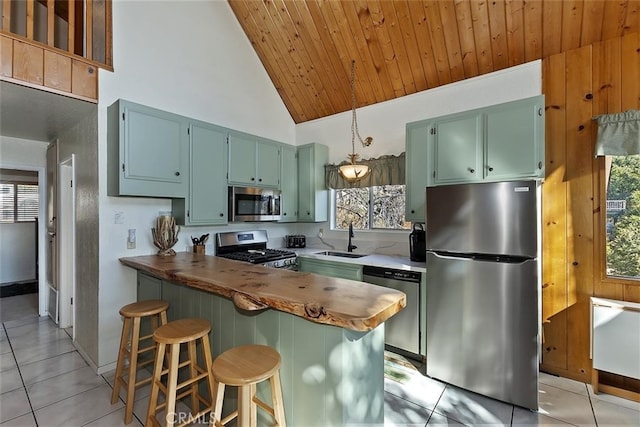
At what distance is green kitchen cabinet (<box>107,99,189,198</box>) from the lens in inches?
93.8

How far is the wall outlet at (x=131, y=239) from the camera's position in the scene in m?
2.65

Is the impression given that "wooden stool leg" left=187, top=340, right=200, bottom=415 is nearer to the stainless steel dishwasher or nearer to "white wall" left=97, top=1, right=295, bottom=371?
"white wall" left=97, top=1, right=295, bottom=371

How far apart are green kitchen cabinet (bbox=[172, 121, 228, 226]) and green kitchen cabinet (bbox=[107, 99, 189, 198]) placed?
0.28ft

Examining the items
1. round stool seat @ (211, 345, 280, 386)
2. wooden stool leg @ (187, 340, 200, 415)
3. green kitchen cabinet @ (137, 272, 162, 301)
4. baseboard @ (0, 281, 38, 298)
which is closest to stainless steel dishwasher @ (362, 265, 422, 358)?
round stool seat @ (211, 345, 280, 386)

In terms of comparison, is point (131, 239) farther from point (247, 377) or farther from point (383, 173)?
point (383, 173)

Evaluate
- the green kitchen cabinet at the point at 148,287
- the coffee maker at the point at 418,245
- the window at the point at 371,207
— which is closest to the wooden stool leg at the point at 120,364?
the green kitchen cabinet at the point at 148,287

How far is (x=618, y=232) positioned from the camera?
2371 mm

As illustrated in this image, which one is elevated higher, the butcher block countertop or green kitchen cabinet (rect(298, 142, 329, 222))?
green kitchen cabinet (rect(298, 142, 329, 222))

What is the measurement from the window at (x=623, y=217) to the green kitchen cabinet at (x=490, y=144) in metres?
0.67

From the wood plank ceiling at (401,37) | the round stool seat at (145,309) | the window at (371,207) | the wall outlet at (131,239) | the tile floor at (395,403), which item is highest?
the wood plank ceiling at (401,37)

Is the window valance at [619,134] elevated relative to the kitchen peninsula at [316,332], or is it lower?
elevated

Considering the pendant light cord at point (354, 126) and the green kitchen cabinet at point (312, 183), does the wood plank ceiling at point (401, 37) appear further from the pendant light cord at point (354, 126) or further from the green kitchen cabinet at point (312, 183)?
the green kitchen cabinet at point (312, 183)

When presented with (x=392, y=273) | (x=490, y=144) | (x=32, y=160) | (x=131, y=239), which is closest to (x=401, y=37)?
(x=490, y=144)

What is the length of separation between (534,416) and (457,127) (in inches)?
91.5
